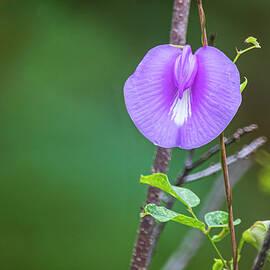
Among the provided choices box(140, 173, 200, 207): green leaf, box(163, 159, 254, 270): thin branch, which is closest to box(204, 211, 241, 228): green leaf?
box(140, 173, 200, 207): green leaf

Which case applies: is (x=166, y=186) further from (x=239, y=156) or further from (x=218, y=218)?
(x=239, y=156)

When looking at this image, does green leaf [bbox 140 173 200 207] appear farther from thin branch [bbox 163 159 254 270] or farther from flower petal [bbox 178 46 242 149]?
thin branch [bbox 163 159 254 270]

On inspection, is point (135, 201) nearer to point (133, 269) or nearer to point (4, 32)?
point (4, 32)

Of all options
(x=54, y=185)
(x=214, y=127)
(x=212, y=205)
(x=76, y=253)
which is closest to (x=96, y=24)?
(x=54, y=185)

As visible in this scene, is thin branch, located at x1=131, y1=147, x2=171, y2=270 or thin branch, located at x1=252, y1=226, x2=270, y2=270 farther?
thin branch, located at x1=131, y1=147, x2=171, y2=270

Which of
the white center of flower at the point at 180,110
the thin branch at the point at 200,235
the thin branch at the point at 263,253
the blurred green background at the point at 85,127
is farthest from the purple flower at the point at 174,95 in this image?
the blurred green background at the point at 85,127

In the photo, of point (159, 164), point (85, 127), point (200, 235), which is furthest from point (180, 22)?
point (85, 127)

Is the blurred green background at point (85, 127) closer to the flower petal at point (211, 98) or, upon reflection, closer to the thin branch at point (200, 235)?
the thin branch at point (200, 235)

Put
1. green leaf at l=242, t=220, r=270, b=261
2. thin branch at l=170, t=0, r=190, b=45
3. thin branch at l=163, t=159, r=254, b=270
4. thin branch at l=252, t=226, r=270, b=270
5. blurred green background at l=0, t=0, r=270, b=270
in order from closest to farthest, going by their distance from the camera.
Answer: thin branch at l=252, t=226, r=270, b=270 < green leaf at l=242, t=220, r=270, b=261 < thin branch at l=170, t=0, r=190, b=45 < thin branch at l=163, t=159, r=254, b=270 < blurred green background at l=0, t=0, r=270, b=270
